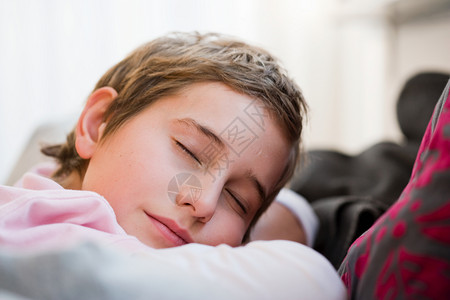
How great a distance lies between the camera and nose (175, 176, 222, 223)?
0.59 m

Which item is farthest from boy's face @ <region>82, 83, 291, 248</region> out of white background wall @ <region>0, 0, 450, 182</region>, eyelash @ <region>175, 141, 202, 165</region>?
white background wall @ <region>0, 0, 450, 182</region>

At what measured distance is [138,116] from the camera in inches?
27.9

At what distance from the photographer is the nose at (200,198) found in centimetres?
59

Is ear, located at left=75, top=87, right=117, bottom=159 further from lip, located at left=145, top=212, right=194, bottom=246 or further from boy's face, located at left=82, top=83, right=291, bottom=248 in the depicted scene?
lip, located at left=145, top=212, right=194, bottom=246

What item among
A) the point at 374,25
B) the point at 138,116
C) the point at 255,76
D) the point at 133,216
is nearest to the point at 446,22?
the point at 374,25

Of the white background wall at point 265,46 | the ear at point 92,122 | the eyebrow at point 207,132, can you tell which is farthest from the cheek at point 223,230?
the white background wall at point 265,46

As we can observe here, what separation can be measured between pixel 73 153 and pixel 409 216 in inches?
25.1

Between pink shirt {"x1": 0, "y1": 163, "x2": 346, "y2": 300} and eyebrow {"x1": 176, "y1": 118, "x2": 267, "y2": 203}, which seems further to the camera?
eyebrow {"x1": 176, "y1": 118, "x2": 267, "y2": 203}

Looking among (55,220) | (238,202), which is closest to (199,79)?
(238,202)

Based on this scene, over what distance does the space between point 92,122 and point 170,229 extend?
0.28m

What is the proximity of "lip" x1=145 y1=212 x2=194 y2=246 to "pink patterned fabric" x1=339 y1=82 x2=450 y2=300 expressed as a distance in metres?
0.26

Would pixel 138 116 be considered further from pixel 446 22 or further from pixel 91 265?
pixel 446 22

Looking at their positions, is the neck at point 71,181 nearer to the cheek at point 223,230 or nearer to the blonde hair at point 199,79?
the blonde hair at point 199,79

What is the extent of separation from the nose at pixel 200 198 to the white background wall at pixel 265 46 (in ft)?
3.41
